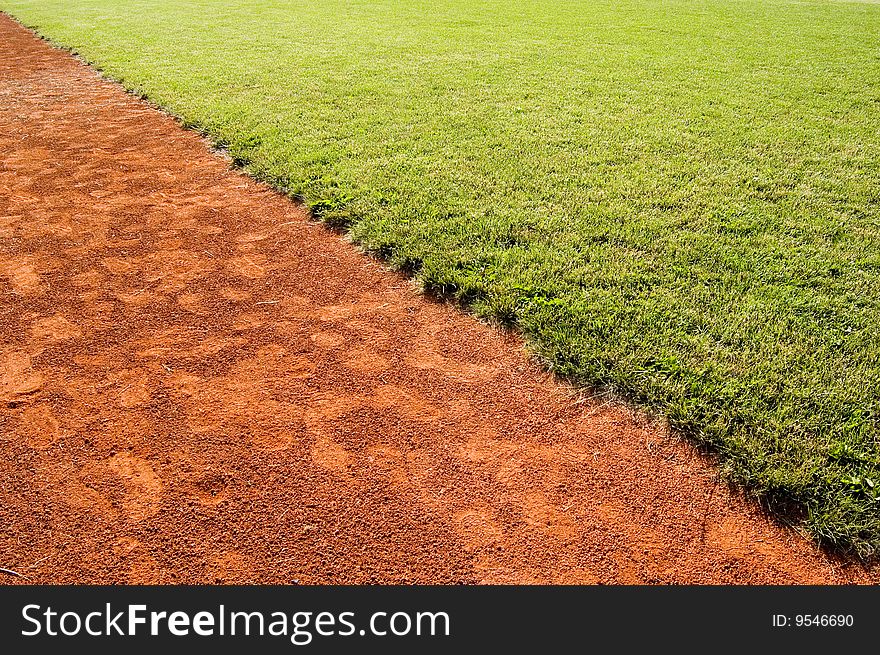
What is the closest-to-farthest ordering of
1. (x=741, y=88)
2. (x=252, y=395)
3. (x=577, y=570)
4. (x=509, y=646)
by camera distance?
(x=509, y=646) < (x=577, y=570) < (x=252, y=395) < (x=741, y=88)

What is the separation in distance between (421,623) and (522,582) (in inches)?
15.8

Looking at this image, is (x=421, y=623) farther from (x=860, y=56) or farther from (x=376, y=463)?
(x=860, y=56)

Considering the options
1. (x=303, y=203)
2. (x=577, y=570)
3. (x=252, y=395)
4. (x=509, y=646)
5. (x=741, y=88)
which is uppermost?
(x=741, y=88)

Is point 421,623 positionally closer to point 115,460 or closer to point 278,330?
point 115,460

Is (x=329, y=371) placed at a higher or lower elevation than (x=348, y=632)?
higher

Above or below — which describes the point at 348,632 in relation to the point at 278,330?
below

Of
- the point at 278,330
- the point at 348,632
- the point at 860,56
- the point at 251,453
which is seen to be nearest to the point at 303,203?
the point at 278,330

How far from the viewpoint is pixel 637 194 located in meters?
5.10

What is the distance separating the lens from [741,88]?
28.1 feet

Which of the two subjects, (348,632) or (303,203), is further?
(303,203)

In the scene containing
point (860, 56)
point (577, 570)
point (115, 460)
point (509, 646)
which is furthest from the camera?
point (860, 56)

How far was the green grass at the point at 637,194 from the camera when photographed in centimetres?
290

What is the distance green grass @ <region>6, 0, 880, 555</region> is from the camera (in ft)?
9.53

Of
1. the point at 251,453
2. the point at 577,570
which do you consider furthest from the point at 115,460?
the point at 577,570
